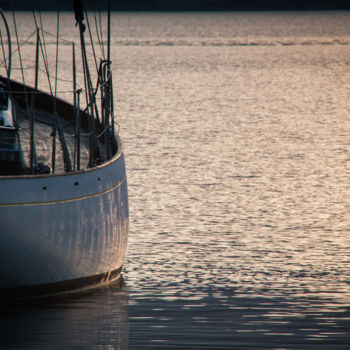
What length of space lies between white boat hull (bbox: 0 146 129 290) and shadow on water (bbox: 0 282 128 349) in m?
0.30

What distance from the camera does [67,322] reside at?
440 inches

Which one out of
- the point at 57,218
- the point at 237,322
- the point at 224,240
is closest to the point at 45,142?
the point at 224,240

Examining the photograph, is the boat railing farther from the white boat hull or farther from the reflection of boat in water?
the white boat hull

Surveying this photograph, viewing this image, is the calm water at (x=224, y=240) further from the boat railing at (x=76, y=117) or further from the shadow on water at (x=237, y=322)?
the boat railing at (x=76, y=117)

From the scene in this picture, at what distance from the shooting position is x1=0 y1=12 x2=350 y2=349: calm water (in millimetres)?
10969

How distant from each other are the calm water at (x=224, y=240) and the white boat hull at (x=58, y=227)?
48 centimetres

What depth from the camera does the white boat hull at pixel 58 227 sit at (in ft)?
35.0

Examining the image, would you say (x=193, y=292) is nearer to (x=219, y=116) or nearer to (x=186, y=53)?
(x=219, y=116)

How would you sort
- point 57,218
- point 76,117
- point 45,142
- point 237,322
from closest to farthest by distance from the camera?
point 57,218 → point 237,322 → point 76,117 → point 45,142

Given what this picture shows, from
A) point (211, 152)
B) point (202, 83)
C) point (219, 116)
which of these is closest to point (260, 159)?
point (211, 152)

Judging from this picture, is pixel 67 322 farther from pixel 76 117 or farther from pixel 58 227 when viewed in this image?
pixel 76 117

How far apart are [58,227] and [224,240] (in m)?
5.29

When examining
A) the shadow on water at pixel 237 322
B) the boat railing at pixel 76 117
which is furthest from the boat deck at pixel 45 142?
the shadow on water at pixel 237 322

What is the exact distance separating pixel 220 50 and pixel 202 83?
42.6 m
